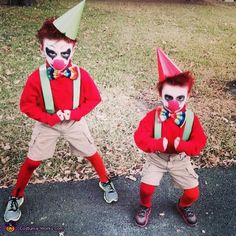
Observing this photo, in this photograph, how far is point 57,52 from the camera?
3168mm

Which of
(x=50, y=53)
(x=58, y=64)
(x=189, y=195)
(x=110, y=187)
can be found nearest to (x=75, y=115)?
(x=58, y=64)

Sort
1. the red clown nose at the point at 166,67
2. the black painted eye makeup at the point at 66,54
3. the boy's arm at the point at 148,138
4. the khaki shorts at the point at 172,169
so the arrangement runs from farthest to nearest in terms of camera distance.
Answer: the khaki shorts at the point at 172,169 → the black painted eye makeup at the point at 66,54 → the boy's arm at the point at 148,138 → the red clown nose at the point at 166,67

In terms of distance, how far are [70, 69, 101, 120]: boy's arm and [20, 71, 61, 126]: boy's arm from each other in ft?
0.66

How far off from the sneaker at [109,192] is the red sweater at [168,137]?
922 millimetres

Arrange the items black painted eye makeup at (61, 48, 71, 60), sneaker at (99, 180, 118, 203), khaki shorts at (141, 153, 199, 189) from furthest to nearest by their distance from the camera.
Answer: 1. sneaker at (99, 180, 118, 203)
2. khaki shorts at (141, 153, 199, 189)
3. black painted eye makeup at (61, 48, 71, 60)

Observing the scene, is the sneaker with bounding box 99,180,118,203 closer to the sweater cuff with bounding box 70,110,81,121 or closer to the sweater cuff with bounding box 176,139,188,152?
the sweater cuff with bounding box 70,110,81,121

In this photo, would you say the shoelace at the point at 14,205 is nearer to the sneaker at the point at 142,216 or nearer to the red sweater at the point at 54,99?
the red sweater at the point at 54,99

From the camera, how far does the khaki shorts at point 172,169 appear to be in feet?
10.8

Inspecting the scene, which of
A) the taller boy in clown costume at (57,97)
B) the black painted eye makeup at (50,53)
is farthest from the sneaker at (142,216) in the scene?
the black painted eye makeup at (50,53)

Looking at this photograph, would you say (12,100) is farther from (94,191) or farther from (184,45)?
(184,45)

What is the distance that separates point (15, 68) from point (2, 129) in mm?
2271

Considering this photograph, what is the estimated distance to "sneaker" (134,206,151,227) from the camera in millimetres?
3582

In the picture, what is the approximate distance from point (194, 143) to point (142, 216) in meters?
0.94

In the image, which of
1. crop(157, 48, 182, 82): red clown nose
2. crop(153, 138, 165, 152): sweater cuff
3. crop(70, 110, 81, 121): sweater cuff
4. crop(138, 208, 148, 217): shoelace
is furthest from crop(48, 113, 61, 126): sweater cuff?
crop(138, 208, 148, 217): shoelace
